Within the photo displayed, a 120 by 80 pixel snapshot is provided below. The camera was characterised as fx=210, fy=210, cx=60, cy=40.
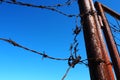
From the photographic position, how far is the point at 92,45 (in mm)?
3176

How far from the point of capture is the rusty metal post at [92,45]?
296 cm

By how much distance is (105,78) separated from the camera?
2912mm

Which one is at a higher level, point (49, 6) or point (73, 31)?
point (49, 6)

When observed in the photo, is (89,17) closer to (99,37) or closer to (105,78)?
(99,37)

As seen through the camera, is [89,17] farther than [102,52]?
Yes

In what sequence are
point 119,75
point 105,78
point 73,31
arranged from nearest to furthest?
point 105,78
point 73,31
point 119,75

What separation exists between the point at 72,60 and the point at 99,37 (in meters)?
0.61

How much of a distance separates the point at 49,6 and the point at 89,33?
3.03ft

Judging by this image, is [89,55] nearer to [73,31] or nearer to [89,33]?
[89,33]

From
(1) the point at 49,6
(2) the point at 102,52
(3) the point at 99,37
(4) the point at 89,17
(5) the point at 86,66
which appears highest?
(1) the point at 49,6

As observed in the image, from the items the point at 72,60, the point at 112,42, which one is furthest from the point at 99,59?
the point at 112,42

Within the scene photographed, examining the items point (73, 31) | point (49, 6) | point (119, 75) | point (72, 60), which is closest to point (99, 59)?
point (72, 60)

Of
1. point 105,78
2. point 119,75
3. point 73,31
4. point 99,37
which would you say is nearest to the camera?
point 105,78

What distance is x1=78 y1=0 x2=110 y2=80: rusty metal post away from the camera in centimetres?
296
